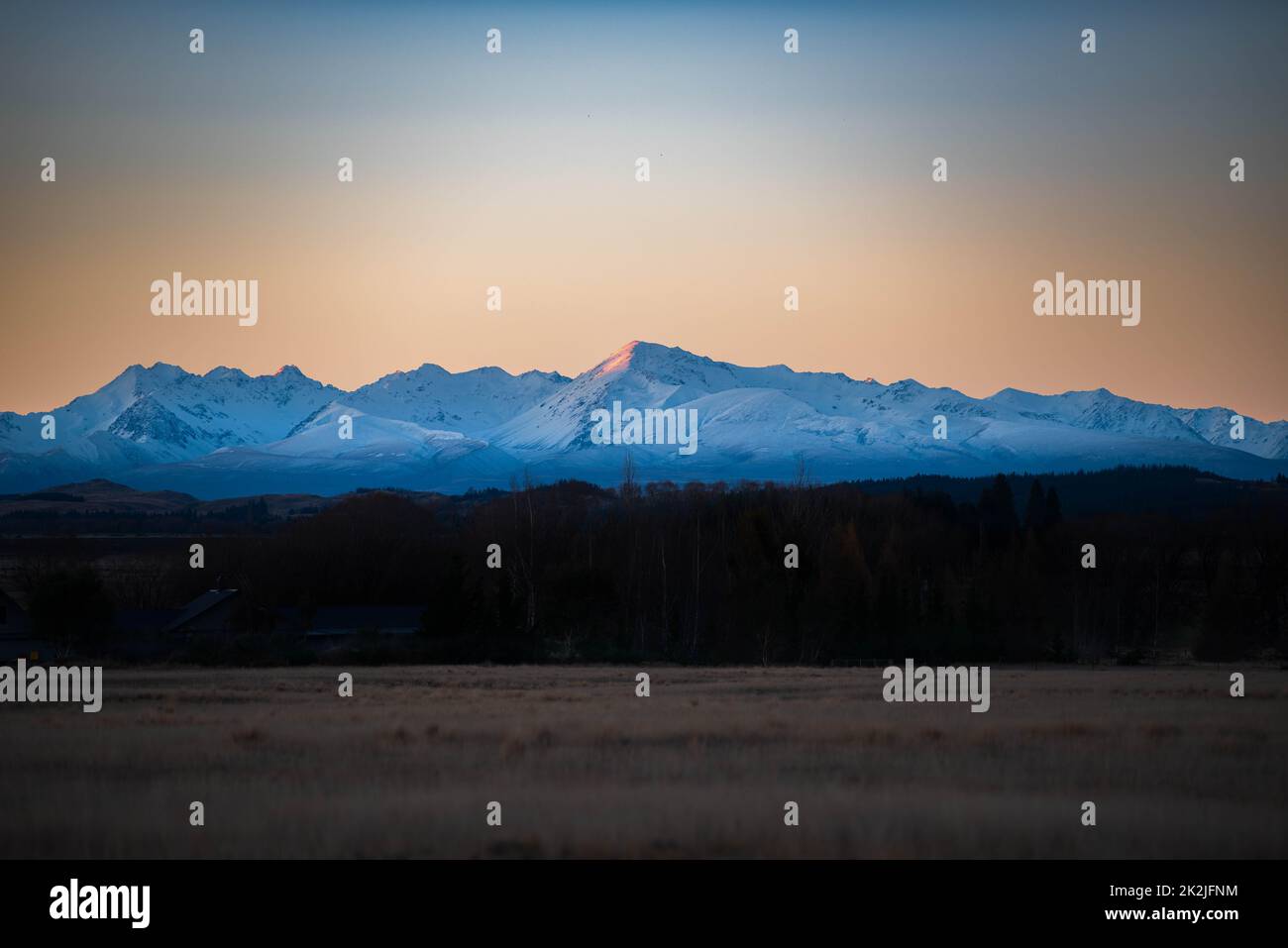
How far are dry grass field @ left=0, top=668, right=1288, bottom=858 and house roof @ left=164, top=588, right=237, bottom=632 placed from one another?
50.1m

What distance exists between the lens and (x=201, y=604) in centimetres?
9038

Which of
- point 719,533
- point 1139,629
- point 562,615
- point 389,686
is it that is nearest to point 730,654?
point 562,615

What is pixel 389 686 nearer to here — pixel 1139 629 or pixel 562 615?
pixel 562 615

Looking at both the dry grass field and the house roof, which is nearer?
the dry grass field

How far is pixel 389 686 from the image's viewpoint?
4516cm

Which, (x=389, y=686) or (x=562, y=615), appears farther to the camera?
(x=562, y=615)

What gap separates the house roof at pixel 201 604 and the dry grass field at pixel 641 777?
1973 inches

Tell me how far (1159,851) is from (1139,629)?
89.7 meters

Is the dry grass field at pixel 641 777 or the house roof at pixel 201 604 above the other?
the dry grass field at pixel 641 777

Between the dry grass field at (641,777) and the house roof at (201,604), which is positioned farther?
the house roof at (201,604)

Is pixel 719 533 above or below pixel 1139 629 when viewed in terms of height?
above

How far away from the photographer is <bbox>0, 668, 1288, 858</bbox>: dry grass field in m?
17.6

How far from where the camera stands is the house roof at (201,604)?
283 feet

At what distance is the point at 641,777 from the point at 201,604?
74205 millimetres
